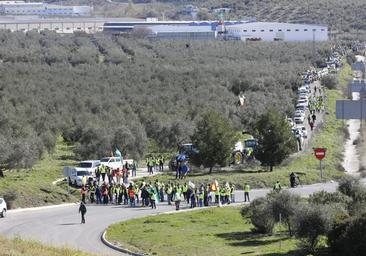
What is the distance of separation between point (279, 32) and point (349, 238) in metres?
146

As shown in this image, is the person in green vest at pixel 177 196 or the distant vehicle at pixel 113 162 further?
the distant vehicle at pixel 113 162

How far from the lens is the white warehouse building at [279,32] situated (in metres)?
171

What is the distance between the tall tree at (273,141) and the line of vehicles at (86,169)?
20.7ft

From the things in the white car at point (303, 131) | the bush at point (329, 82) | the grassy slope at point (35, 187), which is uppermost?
the grassy slope at point (35, 187)

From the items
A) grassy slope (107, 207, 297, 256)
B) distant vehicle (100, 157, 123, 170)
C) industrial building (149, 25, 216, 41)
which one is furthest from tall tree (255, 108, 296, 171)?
industrial building (149, 25, 216, 41)

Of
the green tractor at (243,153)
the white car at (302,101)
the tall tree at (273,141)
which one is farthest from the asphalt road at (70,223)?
the white car at (302,101)

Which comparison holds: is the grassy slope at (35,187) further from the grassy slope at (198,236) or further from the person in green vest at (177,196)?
the grassy slope at (198,236)

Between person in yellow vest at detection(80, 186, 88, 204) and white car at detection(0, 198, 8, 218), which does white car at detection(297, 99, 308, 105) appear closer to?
person in yellow vest at detection(80, 186, 88, 204)

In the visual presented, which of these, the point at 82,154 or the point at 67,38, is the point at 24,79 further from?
the point at 67,38

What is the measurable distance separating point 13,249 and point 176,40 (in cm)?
14485

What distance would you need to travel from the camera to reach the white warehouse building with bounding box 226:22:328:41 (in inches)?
6722

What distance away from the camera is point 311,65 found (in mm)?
129875

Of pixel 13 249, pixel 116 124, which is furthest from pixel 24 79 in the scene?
pixel 13 249

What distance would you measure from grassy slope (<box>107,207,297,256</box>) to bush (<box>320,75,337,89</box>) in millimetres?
63949
